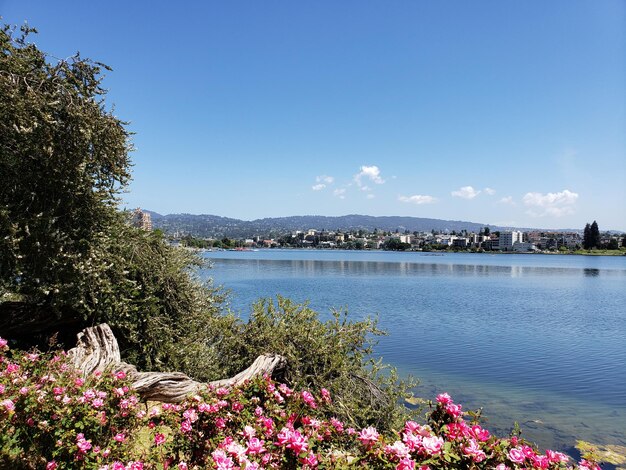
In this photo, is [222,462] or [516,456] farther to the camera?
[516,456]

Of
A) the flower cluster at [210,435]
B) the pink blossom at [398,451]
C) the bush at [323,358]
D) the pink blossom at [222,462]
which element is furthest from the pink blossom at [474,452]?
the bush at [323,358]

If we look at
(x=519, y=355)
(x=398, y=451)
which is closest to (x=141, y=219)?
(x=398, y=451)

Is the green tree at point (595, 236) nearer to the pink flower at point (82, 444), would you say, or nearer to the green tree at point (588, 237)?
the green tree at point (588, 237)

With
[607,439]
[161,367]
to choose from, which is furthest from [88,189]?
[607,439]

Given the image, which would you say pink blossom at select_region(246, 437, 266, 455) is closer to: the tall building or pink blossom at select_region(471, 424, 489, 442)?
pink blossom at select_region(471, 424, 489, 442)

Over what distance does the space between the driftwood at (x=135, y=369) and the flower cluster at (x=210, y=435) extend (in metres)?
1.36

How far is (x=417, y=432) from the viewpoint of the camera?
381cm

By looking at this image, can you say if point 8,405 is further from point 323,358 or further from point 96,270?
point 323,358

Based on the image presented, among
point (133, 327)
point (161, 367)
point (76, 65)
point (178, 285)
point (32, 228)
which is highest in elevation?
point (76, 65)

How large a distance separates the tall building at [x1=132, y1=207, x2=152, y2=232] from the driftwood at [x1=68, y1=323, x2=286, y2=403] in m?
3.35

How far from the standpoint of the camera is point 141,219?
11.5 metres

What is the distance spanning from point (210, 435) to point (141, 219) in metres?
8.20

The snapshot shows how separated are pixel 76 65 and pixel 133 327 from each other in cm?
546

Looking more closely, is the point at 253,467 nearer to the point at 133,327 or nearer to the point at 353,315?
the point at 133,327
